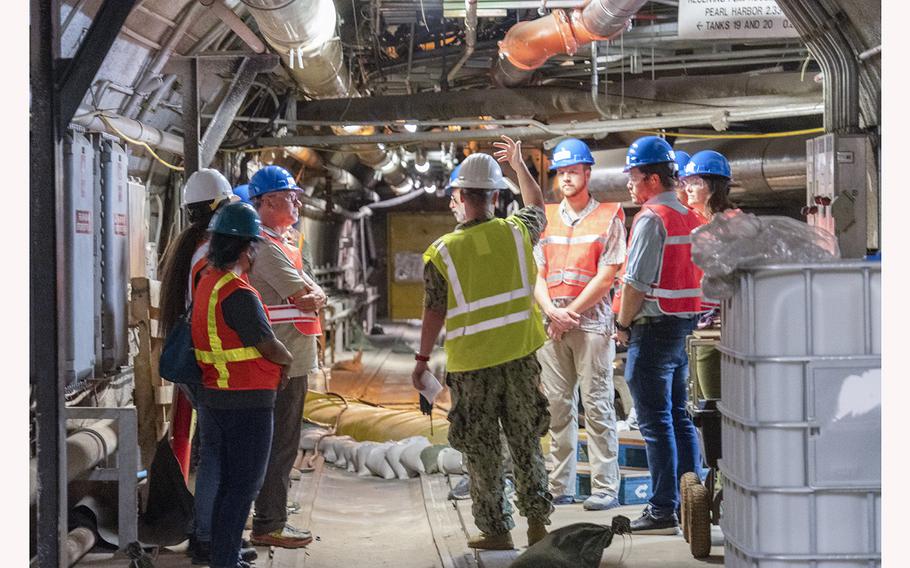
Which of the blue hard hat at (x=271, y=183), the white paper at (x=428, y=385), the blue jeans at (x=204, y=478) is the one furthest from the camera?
the blue hard hat at (x=271, y=183)

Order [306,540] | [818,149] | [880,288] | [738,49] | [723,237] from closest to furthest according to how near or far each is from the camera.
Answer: [880,288] < [723,237] < [818,149] < [306,540] < [738,49]

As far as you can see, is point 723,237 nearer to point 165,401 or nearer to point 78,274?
point 78,274

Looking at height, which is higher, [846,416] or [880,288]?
[880,288]

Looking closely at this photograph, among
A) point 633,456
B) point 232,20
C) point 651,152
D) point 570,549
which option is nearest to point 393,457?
point 633,456

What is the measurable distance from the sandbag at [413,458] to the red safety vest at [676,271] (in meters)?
3.08

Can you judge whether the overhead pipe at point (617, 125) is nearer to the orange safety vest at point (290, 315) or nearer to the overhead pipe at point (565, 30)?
the overhead pipe at point (565, 30)

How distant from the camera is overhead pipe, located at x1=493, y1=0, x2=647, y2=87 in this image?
22.3 feet

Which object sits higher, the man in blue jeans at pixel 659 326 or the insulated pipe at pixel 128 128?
the insulated pipe at pixel 128 128

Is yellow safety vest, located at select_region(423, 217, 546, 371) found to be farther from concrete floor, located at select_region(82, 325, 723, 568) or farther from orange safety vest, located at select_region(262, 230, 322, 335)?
concrete floor, located at select_region(82, 325, 723, 568)

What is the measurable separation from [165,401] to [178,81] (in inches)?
108

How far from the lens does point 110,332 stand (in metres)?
5.68

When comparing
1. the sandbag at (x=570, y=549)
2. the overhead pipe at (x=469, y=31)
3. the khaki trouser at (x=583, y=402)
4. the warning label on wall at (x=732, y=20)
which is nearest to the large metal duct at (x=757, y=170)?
the warning label on wall at (x=732, y=20)

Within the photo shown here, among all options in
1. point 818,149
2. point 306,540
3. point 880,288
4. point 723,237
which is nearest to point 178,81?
point 306,540

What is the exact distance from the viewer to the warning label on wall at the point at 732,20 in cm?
730
